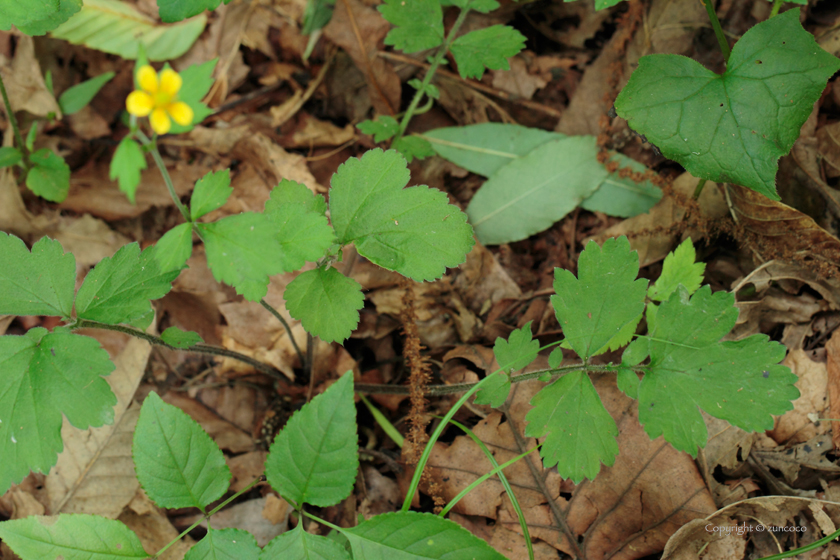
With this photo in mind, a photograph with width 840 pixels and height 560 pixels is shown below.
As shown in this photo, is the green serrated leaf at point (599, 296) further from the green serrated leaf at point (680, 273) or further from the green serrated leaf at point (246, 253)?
the green serrated leaf at point (246, 253)

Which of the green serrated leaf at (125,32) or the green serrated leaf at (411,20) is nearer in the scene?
the green serrated leaf at (411,20)

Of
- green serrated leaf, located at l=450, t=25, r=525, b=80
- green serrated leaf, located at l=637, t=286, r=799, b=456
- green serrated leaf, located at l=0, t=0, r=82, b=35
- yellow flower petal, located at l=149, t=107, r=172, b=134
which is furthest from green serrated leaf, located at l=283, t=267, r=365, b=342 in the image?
green serrated leaf, located at l=0, t=0, r=82, b=35

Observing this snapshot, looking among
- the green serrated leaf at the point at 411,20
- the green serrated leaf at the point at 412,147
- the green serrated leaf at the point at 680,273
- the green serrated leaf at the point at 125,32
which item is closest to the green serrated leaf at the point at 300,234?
the green serrated leaf at the point at 412,147

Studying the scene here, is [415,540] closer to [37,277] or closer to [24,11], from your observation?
[37,277]

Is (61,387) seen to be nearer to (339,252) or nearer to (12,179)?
(339,252)

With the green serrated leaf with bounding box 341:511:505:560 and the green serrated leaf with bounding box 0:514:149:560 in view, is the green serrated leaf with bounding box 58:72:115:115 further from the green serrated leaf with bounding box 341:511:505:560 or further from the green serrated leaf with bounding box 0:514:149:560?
the green serrated leaf with bounding box 341:511:505:560

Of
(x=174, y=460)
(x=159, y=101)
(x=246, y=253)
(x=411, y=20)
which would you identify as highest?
(x=411, y=20)

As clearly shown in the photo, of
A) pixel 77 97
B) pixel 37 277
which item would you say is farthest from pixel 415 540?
pixel 77 97
